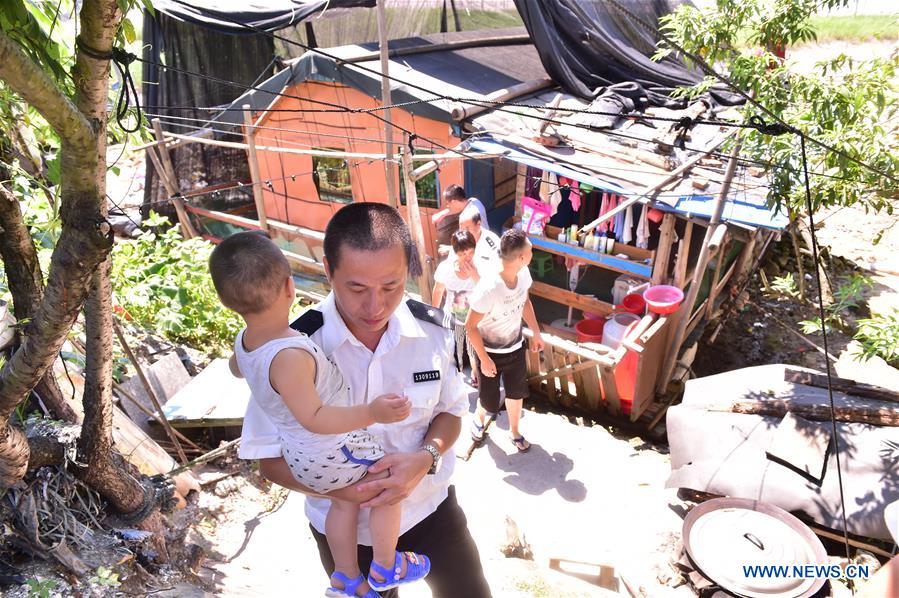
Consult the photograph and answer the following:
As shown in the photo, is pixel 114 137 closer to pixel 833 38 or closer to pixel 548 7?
pixel 548 7

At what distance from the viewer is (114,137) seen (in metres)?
3.75

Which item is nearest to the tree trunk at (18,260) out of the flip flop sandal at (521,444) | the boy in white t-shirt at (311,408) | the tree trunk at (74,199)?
the tree trunk at (74,199)

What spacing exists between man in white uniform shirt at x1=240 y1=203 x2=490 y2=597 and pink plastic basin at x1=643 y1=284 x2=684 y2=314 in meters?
4.58

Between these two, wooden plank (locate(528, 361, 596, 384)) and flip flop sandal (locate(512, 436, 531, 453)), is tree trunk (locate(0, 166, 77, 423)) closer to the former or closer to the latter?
flip flop sandal (locate(512, 436, 531, 453))

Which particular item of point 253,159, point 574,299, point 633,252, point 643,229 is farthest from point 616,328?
point 253,159

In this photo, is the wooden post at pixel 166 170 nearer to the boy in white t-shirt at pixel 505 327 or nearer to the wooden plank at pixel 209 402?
the wooden plank at pixel 209 402

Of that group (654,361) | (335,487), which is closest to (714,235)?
(654,361)

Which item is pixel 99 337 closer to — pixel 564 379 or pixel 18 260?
pixel 18 260

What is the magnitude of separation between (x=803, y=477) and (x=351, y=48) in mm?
7646

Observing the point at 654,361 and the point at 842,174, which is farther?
the point at 654,361

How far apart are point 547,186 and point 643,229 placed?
1304 millimetres

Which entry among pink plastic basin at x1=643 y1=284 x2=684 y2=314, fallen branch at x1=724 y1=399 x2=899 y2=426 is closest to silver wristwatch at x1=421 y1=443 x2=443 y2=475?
fallen branch at x1=724 y1=399 x2=899 y2=426

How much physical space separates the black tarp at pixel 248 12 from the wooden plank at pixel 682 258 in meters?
5.52

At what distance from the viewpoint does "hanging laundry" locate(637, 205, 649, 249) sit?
673cm
